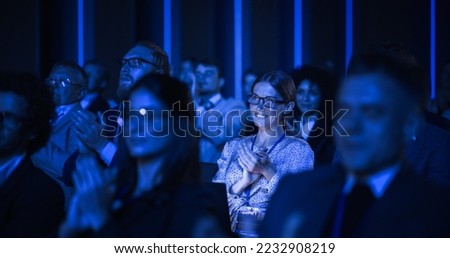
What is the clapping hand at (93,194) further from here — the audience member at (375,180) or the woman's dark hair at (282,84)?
the woman's dark hair at (282,84)

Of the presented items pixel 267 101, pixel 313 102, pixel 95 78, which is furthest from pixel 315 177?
pixel 95 78

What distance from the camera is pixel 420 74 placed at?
1.57 metres

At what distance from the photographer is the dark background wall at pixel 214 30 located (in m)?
3.96

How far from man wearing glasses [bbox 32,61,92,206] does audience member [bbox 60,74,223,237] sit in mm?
900

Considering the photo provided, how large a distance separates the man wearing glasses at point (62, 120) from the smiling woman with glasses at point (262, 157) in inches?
25.5

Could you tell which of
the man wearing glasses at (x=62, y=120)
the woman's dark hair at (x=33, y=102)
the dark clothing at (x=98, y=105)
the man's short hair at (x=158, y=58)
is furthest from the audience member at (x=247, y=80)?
the woman's dark hair at (x=33, y=102)

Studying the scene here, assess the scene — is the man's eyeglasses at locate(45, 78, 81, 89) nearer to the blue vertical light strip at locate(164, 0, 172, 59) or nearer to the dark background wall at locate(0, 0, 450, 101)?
the dark background wall at locate(0, 0, 450, 101)

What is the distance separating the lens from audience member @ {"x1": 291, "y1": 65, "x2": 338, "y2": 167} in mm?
3318

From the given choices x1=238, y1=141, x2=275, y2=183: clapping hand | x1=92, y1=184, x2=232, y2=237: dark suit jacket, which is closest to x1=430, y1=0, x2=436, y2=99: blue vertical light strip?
x1=238, y1=141, x2=275, y2=183: clapping hand

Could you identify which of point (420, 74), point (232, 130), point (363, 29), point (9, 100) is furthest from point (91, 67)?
point (420, 74)
